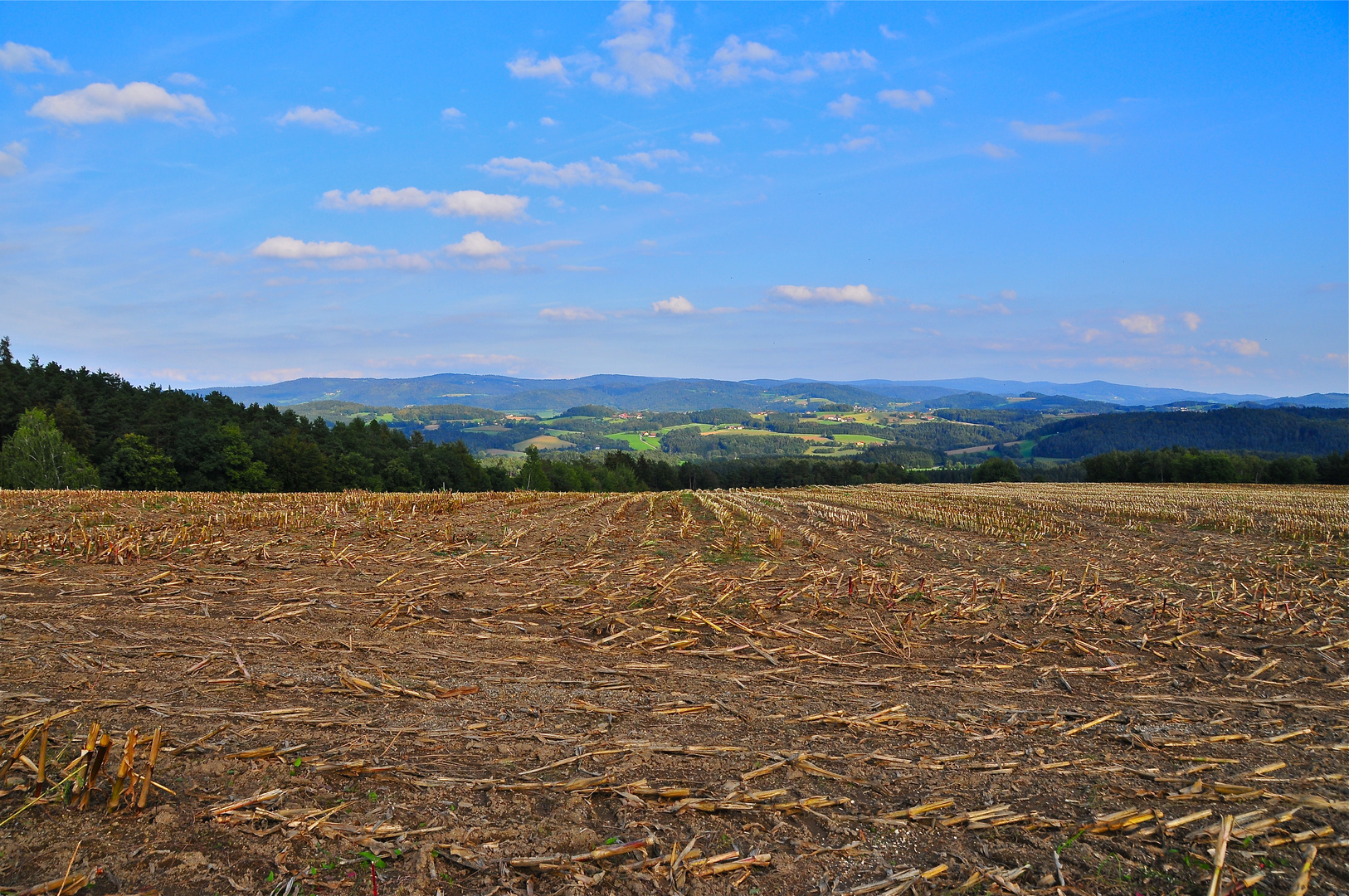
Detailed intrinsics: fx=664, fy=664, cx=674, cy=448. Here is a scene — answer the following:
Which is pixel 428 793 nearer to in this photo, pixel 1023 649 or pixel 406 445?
pixel 1023 649

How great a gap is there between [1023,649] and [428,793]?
8141mm

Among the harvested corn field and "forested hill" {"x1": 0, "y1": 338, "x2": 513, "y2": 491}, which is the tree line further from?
the harvested corn field

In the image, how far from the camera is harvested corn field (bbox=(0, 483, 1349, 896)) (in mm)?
4520

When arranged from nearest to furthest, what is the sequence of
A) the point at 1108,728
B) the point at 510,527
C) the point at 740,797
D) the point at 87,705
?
the point at 740,797 < the point at 87,705 < the point at 1108,728 < the point at 510,527

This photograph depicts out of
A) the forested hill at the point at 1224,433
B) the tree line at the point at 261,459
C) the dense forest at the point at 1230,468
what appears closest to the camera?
the tree line at the point at 261,459

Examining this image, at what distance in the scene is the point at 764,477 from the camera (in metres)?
111

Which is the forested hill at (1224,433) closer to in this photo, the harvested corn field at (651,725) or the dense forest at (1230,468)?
the dense forest at (1230,468)

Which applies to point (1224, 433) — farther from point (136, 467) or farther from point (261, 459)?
point (136, 467)

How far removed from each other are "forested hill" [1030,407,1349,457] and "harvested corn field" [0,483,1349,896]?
160384 millimetres

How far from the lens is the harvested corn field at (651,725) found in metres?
4.52

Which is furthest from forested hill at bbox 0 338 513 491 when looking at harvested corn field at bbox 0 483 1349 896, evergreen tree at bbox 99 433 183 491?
harvested corn field at bbox 0 483 1349 896

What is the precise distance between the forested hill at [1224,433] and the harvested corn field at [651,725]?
526ft

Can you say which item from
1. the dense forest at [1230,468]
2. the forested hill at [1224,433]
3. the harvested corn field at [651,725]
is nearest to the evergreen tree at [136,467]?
the harvested corn field at [651,725]

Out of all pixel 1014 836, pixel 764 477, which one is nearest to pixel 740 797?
pixel 1014 836
